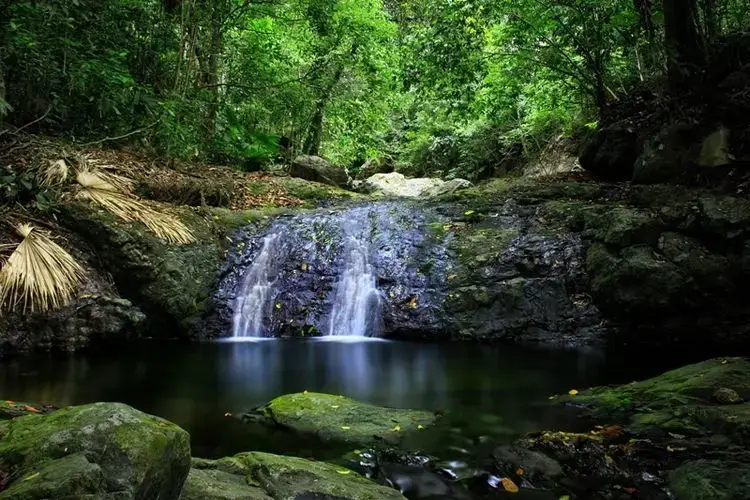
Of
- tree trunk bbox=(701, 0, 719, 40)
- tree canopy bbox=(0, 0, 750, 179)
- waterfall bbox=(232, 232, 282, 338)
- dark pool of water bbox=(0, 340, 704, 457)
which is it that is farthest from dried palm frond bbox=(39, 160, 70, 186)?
tree trunk bbox=(701, 0, 719, 40)

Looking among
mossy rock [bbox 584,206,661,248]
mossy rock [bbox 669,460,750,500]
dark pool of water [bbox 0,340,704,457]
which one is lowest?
mossy rock [bbox 669,460,750,500]

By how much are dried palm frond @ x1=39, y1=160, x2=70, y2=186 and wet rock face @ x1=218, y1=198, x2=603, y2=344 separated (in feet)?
8.81

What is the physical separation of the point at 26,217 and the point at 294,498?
20.7 ft

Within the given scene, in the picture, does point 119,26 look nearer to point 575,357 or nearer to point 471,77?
point 471,77

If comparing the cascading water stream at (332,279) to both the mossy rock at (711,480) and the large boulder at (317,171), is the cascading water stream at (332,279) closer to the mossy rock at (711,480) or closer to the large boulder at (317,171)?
the mossy rock at (711,480)

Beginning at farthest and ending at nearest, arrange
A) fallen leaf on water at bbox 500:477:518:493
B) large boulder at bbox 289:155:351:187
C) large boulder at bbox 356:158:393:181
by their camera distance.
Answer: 1. large boulder at bbox 356:158:393:181
2. large boulder at bbox 289:155:351:187
3. fallen leaf on water at bbox 500:477:518:493

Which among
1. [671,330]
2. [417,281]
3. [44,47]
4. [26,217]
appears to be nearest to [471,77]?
[417,281]

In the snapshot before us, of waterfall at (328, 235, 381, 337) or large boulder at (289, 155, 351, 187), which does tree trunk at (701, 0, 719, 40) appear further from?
large boulder at (289, 155, 351, 187)

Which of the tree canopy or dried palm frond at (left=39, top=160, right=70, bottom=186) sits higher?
the tree canopy

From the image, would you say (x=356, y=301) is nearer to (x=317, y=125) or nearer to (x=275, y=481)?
(x=275, y=481)

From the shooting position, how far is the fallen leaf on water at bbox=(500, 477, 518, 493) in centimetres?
328

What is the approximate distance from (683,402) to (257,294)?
6209mm

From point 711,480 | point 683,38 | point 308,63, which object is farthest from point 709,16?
point 308,63

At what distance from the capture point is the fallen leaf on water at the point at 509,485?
3275 mm
